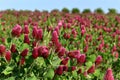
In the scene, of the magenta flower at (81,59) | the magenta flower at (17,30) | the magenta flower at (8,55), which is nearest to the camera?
the magenta flower at (8,55)

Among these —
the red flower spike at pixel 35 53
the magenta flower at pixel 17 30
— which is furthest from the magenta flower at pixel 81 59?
the magenta flower at pixel 17 30

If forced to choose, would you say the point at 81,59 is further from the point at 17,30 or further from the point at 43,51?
the point at 17,30

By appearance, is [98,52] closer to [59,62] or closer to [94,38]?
[94,38]

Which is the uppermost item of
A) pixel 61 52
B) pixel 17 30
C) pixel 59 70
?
pixel 17 30

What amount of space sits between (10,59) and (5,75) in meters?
0.22

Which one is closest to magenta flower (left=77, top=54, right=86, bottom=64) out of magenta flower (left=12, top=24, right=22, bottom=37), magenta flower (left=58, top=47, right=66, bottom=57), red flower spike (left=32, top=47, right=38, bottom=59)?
magenta flower (left=58, top=47, right=66, bottom=57)

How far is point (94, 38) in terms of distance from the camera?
8672mm

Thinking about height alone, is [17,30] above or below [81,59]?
above

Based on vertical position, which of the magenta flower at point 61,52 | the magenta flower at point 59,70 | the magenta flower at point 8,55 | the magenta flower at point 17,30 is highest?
the magenta flower at point 17,30

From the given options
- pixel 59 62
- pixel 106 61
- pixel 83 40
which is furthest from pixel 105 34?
pixel 59 62

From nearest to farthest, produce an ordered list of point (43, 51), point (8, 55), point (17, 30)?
point (43, 51), point (8, 55), point (17, 30)

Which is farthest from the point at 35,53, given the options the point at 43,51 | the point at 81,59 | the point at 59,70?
the point at 81,59

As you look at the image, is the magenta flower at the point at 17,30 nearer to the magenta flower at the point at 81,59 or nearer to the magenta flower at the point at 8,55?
the magenta flower at the point at 8,55

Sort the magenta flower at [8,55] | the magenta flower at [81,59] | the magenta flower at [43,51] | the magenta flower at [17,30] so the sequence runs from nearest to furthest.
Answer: the magenta flower at [43,51], the magenta flower at [8,55], the magenta flower at [81,59], the magenta flower at [17,30]
